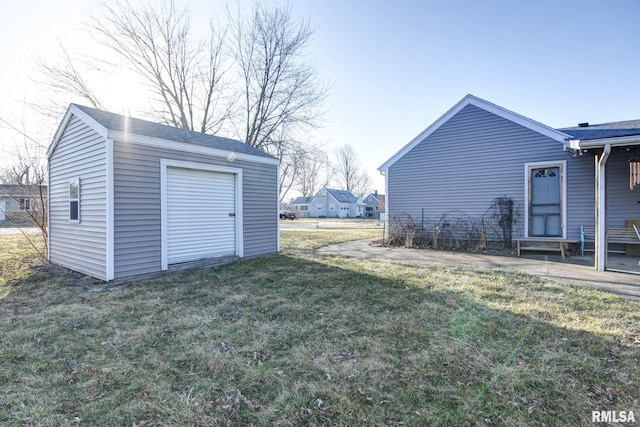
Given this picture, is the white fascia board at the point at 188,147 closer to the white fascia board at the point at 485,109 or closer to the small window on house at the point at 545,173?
the white fascia board at the point at 485,109

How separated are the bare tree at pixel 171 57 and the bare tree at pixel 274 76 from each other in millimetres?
1380

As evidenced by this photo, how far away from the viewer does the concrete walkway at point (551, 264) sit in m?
5.10

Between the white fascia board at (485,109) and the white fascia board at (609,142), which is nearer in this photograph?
the white fascia board at (609,142)

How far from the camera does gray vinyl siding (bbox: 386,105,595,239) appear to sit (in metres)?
8.38

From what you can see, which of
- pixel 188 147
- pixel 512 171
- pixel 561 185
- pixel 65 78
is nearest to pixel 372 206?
pixel 512 171

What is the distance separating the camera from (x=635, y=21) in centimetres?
746

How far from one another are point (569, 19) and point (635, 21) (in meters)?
1.47

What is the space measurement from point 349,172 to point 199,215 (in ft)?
166

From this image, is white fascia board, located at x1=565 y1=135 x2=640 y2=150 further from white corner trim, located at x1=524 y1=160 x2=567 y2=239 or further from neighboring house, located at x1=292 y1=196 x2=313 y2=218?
neighboring house, located at x1=292 y1=196 x2=313 y2=218

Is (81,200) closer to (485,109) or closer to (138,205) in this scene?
(138,205)

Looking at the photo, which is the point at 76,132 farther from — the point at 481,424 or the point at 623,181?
the point at 623,181

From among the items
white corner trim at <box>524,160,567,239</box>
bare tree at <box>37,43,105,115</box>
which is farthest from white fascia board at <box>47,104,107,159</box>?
white corner trim at <box>524,160,567,239</box>

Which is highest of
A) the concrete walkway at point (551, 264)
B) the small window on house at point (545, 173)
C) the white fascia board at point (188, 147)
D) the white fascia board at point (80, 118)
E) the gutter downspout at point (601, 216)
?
the white fascia board at point (80, 118)

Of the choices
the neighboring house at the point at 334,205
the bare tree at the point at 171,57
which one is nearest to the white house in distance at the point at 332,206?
the neighboring house at the point at 334,205
